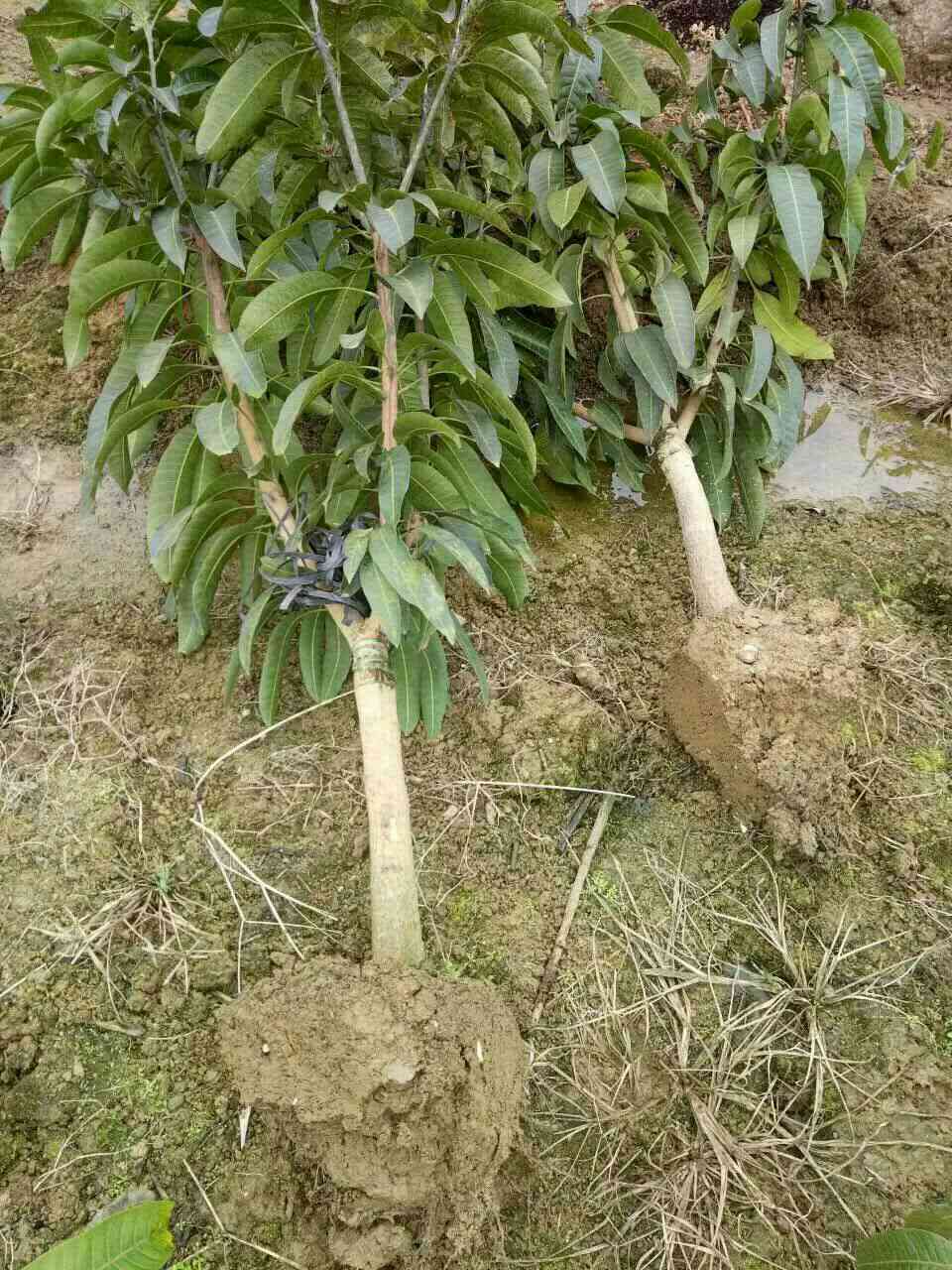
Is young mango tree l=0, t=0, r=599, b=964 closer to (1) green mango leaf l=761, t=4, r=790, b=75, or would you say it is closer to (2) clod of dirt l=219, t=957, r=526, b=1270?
(2) clod of dirt l=219, t=957, r=526, b=1270

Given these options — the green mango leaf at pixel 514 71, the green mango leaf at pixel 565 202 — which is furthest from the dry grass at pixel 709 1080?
the green mango leaf at pixel 514 71

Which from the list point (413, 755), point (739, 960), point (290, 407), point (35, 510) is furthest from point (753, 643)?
point (35, 510)

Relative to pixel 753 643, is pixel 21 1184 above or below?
below

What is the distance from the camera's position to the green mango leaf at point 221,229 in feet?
6.10

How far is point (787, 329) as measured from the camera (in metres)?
2.49

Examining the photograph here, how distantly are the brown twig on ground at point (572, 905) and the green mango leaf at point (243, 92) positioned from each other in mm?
1601

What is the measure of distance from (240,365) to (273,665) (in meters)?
0.67

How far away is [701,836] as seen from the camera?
81.0 inches

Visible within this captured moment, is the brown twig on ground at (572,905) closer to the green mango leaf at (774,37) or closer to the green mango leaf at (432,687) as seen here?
the green mango leaf at (432,687)

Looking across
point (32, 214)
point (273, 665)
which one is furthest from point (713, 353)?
point (32, 214)

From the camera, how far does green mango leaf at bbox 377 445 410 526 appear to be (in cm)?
178

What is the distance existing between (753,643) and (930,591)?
2.47 feet

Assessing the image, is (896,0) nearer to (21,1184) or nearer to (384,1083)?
(384,1083)

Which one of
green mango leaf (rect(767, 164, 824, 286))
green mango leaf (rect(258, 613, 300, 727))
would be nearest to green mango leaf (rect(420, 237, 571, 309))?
green mango leaf (rect(767, 164, 824, 286))
